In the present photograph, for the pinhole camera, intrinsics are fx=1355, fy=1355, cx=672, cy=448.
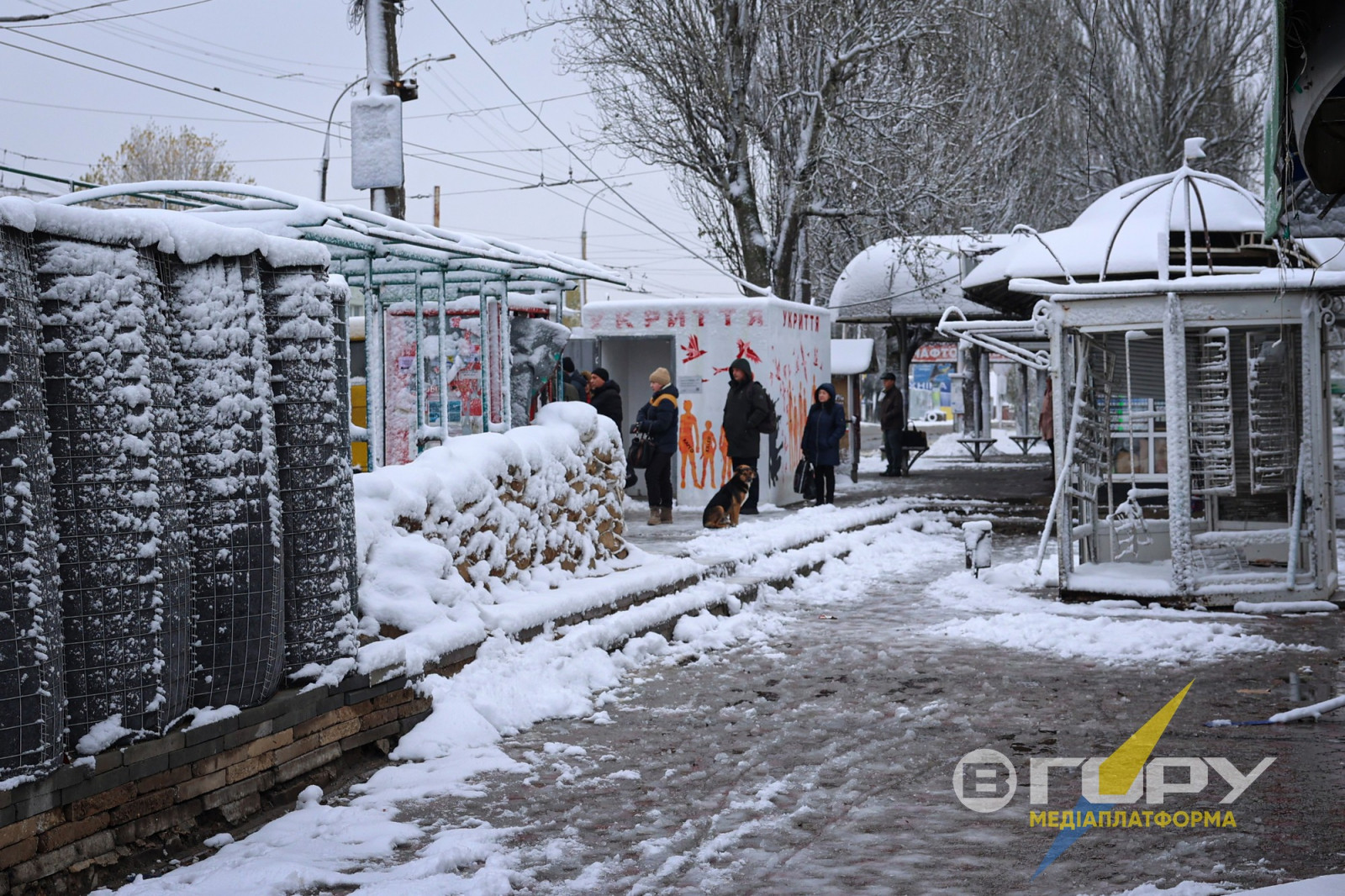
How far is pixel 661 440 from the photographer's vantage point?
15.8m

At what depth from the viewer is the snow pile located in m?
6.84

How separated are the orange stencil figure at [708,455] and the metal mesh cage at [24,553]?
13116 millimetres

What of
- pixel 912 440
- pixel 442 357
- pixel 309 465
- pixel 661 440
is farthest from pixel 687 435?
pixel 309 465

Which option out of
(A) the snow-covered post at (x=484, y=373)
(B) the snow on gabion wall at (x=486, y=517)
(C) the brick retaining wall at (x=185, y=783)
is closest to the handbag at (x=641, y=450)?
(B) the snow on gabion wall at (x=486, y=517)

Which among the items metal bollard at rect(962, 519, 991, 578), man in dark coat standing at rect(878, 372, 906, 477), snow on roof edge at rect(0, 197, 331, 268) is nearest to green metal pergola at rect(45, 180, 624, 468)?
snow on roof edge at rect(0, 197, 331, 268)

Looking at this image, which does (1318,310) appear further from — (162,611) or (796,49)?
(796,49)

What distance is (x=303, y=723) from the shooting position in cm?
584

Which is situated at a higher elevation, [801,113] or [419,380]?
[801,113]

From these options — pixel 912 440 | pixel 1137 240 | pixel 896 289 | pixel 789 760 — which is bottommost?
pixel 789 760

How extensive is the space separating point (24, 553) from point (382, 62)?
35.4 ft

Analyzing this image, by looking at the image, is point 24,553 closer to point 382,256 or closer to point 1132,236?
point 382,256

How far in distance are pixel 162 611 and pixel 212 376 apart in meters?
1.01

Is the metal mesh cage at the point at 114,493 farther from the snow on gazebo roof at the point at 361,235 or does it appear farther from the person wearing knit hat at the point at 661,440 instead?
the person wearing knit hat at the point at 661,440

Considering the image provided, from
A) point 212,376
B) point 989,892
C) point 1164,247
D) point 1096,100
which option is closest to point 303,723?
point 212,376
